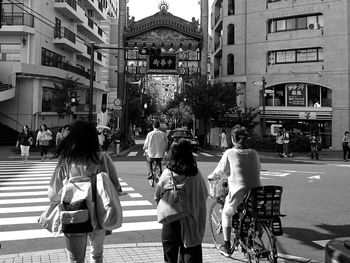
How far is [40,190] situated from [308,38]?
31.1 meters

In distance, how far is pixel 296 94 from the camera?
37.0 m

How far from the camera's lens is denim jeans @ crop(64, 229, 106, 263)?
3510 millimetres

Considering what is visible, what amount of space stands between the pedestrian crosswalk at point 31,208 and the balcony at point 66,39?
80.6 ft

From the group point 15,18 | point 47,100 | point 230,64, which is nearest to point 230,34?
point 230,64

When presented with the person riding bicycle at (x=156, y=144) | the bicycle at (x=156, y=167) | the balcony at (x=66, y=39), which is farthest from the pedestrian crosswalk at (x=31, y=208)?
the balcony at (x=66, y=39)

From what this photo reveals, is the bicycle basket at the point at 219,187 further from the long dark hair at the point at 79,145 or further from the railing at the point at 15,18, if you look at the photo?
the railing at the point at 15,18

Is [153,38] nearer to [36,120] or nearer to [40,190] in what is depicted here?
[36,120]

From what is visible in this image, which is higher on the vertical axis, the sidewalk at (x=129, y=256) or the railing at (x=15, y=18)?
the railing at (x=15, y=18)

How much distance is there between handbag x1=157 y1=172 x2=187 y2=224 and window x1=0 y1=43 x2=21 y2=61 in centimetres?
3233

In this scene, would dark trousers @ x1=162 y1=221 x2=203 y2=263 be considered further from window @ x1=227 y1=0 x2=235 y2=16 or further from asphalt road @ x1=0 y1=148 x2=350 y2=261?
window @ x1=227 y1=0 x2=235 y2=16

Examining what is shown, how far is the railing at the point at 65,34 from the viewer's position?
36500 millimetres

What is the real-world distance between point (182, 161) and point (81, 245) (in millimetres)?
1217

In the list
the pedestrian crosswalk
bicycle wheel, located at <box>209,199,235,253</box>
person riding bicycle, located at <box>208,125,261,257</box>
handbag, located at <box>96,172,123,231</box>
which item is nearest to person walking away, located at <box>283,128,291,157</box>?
the pedestrian crosswalk

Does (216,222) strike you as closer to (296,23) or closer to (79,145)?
(79,145)
